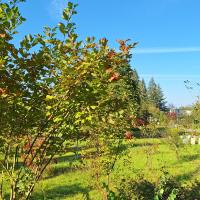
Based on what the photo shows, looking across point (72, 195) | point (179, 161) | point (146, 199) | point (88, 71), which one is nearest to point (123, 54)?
point (88, 71)

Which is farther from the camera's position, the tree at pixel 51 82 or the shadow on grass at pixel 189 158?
the shadow on grass at pixel 189 158

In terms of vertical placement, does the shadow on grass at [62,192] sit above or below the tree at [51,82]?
below

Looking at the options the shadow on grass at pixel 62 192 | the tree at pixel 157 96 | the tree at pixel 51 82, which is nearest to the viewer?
the tree at pixel 51 82

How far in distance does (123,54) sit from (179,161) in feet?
70.2

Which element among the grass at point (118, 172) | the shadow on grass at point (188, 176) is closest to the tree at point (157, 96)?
the grass at point (118, 172)

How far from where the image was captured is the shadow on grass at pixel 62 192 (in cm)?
1572

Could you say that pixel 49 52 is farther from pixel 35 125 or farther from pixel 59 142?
pixel 59 142

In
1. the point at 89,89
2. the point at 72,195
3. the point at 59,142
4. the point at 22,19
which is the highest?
the point at 22,19

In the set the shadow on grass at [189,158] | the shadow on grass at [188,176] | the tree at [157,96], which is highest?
the tree at [157,96]

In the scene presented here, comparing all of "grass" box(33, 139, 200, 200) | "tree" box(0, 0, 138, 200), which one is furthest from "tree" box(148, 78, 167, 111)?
"tree" box(0, 0, 138, 200)

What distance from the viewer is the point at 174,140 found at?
2859 centimetres

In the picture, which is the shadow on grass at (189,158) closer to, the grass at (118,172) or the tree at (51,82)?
the grass at (118,172)

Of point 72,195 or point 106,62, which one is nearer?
point 106,62

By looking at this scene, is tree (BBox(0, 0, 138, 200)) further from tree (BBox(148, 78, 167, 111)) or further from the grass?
tree (BBox(148, 78, 167, 111))
